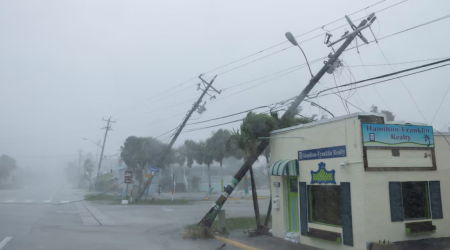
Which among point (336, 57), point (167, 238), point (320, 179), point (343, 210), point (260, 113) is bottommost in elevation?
point (167, 238)

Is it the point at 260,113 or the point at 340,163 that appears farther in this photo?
the point at 260,113

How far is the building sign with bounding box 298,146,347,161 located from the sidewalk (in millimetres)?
2686

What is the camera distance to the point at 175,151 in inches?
1495

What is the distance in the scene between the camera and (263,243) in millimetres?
12219

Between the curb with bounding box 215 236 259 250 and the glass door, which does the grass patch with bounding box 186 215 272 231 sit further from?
the glass door

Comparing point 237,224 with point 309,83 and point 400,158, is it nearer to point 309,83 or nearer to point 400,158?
point 309,83

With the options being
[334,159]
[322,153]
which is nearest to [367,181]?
[334,159]

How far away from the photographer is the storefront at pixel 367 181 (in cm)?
955

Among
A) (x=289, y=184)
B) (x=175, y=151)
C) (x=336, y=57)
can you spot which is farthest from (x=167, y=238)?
(x=175, y=151)

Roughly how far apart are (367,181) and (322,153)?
70.8 inches

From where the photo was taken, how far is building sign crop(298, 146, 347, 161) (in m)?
10.2

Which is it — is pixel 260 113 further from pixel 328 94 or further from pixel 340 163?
pixel 340 163

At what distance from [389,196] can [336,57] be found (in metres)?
5.54

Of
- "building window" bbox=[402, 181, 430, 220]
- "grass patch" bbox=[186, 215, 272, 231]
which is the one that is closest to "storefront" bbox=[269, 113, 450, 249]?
"building window" bbox=[402, 181, 430, 220]
